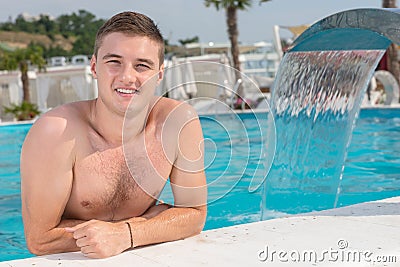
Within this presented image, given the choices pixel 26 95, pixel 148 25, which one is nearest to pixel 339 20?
pixel 148 25

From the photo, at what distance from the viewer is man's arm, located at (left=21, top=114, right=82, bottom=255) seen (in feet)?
7.28

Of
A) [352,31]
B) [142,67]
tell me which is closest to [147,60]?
[142,67]

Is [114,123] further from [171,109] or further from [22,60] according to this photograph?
[22,60]

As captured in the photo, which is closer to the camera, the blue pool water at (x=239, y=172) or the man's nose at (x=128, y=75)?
the man's nose at (x=128, y=75)

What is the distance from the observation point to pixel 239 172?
2.86m

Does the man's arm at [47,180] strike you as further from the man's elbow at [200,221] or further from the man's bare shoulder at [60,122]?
the man's elbow at [200,221]

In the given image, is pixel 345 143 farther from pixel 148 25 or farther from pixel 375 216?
pixel 148 25

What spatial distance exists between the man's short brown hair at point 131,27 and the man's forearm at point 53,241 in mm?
700

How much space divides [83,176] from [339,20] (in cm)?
171

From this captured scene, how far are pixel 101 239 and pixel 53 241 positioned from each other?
317mm

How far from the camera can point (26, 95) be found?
2095 centimetres

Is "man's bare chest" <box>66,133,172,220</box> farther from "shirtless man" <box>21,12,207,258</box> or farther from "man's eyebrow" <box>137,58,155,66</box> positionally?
"man's eyebrow" <box>137,58,155,66</box>

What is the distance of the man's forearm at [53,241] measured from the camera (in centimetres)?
232

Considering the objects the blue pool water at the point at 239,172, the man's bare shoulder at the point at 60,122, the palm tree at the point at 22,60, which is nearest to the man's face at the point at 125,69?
the man's bare shoulder at the point at 60,122
